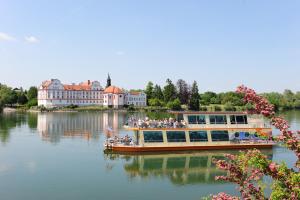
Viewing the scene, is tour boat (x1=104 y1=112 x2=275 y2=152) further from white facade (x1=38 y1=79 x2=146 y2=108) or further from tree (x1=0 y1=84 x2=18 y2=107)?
white facade (x1=38 y1=79 x2=146 y2=108)

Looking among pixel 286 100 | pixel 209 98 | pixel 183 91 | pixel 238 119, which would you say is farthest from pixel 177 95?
pixel 238 119

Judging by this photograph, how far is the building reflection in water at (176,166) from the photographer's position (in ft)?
78.5

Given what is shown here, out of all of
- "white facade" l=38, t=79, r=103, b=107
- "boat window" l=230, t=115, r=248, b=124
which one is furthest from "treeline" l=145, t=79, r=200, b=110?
"boat window" l=230, t=115, r=248, b=124

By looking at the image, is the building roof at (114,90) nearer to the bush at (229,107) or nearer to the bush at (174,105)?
the bush at (174,105)

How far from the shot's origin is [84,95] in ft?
423

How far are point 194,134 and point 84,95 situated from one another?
101 metres

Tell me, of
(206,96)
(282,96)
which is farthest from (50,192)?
(282,96)

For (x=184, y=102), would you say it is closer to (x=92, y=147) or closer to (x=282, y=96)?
(x=282, y=96)

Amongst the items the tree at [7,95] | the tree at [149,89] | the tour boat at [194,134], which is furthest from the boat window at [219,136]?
the tree at [149,89]

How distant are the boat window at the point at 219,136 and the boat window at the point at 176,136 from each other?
285cm

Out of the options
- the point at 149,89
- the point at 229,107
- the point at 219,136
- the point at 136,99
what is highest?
the point at 149,89

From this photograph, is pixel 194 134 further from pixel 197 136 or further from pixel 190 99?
pixel 190 99

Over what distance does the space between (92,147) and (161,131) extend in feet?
25.1

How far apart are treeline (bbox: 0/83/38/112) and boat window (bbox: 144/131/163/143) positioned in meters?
84.0
